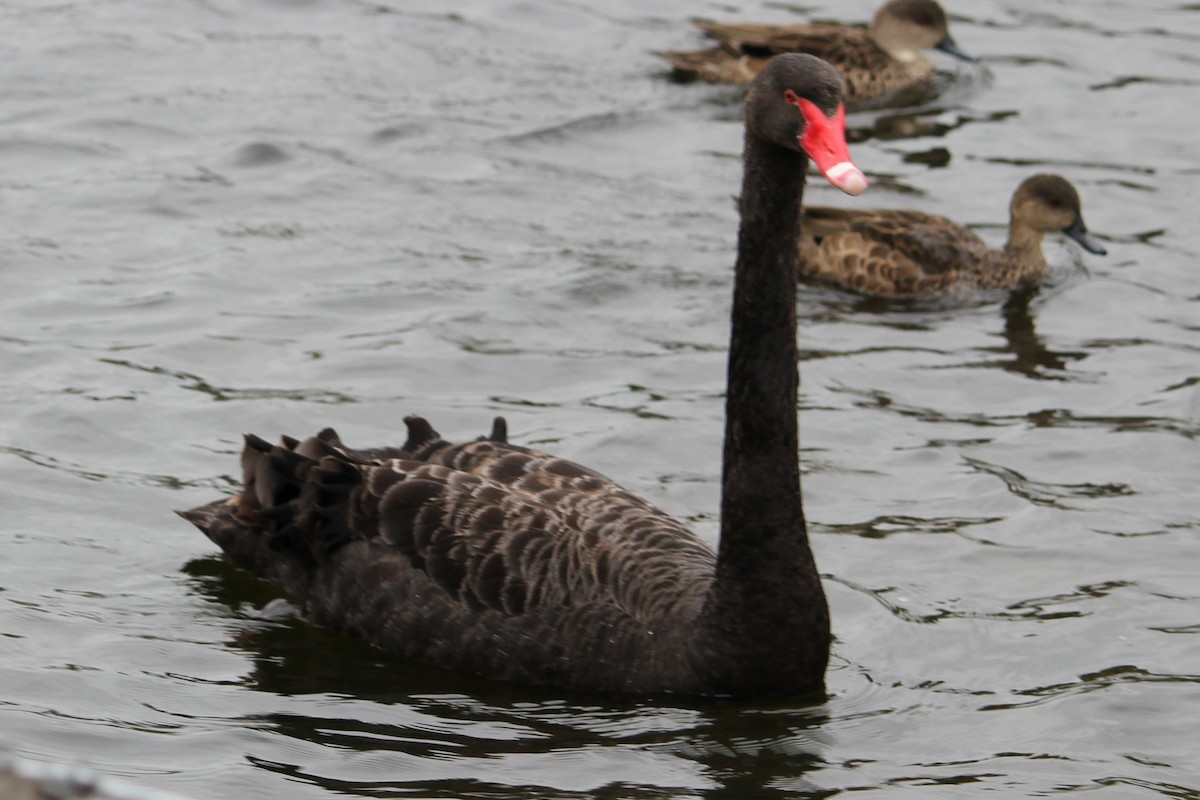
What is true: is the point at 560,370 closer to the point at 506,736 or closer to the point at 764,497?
the point at 764,497

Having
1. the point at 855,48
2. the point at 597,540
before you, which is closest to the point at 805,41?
the point at 855,48

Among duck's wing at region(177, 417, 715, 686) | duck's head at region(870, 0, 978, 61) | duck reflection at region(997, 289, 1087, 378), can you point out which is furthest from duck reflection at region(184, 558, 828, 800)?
duck's head at region(870, 0, 978, 61)

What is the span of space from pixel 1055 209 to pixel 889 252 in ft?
3.43

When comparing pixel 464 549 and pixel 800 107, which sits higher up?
pixel 800 107

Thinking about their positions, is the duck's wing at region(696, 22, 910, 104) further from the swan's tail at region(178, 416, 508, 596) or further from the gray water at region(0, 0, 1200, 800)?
the swan's tail at region(178, 416, 508, 596)

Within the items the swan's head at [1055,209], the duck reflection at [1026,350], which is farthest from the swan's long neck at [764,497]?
the swan's head at [1055,209]

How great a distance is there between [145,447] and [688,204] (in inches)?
189

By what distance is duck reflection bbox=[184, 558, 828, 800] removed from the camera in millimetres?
5969

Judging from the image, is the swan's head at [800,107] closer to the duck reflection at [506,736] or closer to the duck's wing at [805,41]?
the duck reflection at [506,736]

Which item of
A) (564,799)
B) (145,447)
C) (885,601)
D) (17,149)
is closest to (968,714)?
(885,601)

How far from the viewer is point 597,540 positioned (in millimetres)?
6734

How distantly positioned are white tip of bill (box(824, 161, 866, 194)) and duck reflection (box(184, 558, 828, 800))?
5.97ft

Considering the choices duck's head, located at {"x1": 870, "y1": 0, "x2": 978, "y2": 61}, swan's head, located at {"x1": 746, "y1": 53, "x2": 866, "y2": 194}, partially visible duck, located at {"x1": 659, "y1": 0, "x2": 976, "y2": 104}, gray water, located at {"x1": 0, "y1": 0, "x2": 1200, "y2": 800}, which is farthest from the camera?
duck's head, located at {"x1": 870, "y1": 0, "x2": 978, "y2": 61}

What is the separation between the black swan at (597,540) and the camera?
6273mm
